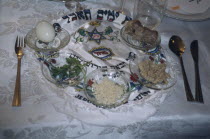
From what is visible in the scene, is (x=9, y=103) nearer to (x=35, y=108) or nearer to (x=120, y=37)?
(x=35, y=108)

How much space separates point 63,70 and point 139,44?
12.9 inches

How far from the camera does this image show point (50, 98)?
59 centimetres

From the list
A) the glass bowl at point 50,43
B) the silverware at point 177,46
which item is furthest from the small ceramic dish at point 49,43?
the silverware at point 177,46

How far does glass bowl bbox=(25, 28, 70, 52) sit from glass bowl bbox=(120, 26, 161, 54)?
0.74 ft

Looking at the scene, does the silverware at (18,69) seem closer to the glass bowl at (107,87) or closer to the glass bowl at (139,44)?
the glass bowl at (107,87)

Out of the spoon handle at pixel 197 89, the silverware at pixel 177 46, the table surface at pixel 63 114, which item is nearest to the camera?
the table surface at pixel 63 114

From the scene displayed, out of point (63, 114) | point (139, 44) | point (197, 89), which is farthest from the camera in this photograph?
point (139, 44)

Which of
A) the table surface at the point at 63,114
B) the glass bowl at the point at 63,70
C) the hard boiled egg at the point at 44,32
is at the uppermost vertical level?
the hard boiled egg at the point at 44,32

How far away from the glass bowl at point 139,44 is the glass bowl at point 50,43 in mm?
226

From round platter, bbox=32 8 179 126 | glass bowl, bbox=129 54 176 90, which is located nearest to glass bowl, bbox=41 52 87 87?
round platter, bbox=32 8 179 126

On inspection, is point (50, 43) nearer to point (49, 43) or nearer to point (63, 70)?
point (49, 43)

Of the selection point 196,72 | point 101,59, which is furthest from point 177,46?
point 101,59

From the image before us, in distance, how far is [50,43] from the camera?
744mm

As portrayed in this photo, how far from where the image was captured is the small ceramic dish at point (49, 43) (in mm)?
710
